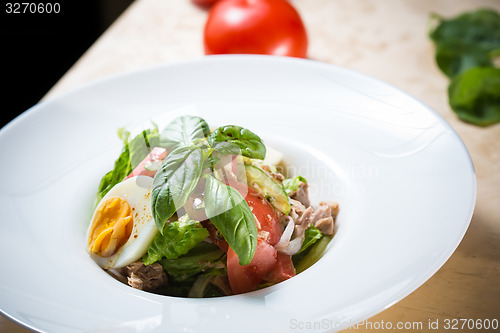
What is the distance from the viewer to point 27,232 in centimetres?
154

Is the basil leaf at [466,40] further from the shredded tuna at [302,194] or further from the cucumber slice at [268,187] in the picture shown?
the cucumber slice at [268,187]

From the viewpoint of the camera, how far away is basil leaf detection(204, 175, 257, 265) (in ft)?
4.37

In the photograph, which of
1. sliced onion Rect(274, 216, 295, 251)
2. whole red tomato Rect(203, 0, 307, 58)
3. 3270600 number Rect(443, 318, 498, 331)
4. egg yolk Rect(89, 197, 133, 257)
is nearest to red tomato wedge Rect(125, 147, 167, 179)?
egg yolk Rect(89, 197, 133, 257)

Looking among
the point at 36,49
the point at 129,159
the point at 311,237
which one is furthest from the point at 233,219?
the point at 36,49

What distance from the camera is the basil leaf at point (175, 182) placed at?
1.37 metres

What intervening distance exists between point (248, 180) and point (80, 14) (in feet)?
13.0

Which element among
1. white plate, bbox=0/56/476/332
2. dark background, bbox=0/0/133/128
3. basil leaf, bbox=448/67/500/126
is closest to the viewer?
white plate, bbox=0/56/476/332

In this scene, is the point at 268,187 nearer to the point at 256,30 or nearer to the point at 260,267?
the point at 260,267

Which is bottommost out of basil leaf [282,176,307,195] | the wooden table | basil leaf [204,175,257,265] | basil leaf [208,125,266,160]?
the wooden table

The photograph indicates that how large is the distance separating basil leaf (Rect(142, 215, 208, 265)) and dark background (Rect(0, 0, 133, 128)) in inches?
115

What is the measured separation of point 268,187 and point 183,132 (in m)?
0.34

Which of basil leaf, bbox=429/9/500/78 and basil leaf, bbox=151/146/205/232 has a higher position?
basil leaf, bbox=151/146/205/232

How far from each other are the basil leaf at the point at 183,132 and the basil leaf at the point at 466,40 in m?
1.64

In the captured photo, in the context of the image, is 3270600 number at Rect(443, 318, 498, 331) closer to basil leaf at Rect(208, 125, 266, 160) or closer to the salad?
the salad
